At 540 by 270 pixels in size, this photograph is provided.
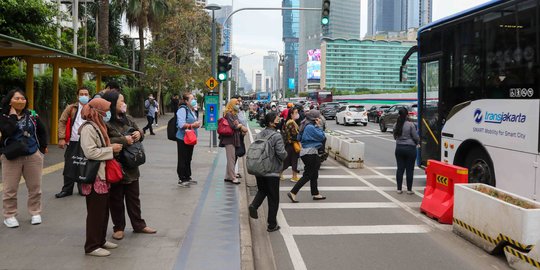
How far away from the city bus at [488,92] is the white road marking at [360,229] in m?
1.62

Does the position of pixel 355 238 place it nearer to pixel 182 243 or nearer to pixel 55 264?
pixel 182 243

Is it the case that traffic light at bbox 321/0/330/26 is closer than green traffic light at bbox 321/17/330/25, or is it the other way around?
traffic light at bbox 321/0/330/26

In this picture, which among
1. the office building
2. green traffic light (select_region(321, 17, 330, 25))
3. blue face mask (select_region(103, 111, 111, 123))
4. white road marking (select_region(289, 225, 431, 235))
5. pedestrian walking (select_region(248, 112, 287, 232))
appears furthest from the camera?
the office building

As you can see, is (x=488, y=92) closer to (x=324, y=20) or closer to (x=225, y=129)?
(x=225, y=129)

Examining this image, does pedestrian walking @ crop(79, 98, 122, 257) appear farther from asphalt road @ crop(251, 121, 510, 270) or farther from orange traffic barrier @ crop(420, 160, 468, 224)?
orange traffic barrier @ crop(420, 160, 468, 224)

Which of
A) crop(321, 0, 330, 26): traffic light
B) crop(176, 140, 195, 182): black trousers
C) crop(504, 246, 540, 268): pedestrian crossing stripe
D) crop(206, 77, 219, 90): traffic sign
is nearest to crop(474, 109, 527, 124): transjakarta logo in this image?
crop(504, 246, 540, 268): pedestrian crossing stripe

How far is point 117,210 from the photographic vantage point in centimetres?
613

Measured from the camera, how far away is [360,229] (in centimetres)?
738

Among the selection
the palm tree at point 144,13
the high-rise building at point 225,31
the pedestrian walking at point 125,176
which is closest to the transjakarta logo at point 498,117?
the pedestrian walking at point 125,176

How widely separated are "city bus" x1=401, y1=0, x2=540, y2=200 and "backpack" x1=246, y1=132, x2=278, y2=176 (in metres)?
3.63

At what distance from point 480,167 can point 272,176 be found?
12.3 ft

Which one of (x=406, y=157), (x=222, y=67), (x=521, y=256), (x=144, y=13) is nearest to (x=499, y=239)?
(x=521, y=256)

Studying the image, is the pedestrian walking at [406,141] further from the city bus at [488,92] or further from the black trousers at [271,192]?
the black trousers at [271,192]

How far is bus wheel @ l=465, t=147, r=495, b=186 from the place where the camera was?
8219mm
